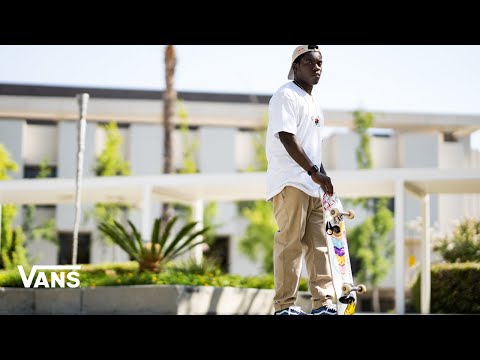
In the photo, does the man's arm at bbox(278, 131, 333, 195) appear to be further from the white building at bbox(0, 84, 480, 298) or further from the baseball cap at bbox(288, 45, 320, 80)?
the white building at bbox(0, 84, 480, 298)

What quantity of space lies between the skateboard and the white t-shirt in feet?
0.47

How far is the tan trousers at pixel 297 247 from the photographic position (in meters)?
4.93

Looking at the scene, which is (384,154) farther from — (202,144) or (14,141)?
(14,141)

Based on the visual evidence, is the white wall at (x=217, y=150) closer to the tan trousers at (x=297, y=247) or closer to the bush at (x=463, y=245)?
the bush at (x=463, y=245)

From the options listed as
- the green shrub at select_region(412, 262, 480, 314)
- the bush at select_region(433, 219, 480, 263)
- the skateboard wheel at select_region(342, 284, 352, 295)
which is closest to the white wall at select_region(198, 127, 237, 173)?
the bush at select_region(433, 219, 480, 263)

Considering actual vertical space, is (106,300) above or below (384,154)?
below

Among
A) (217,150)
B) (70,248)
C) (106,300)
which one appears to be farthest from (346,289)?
(217,150)

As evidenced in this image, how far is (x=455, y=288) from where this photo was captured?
13.4m

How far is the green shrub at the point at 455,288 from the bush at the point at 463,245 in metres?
1.07

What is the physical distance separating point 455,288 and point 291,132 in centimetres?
927
